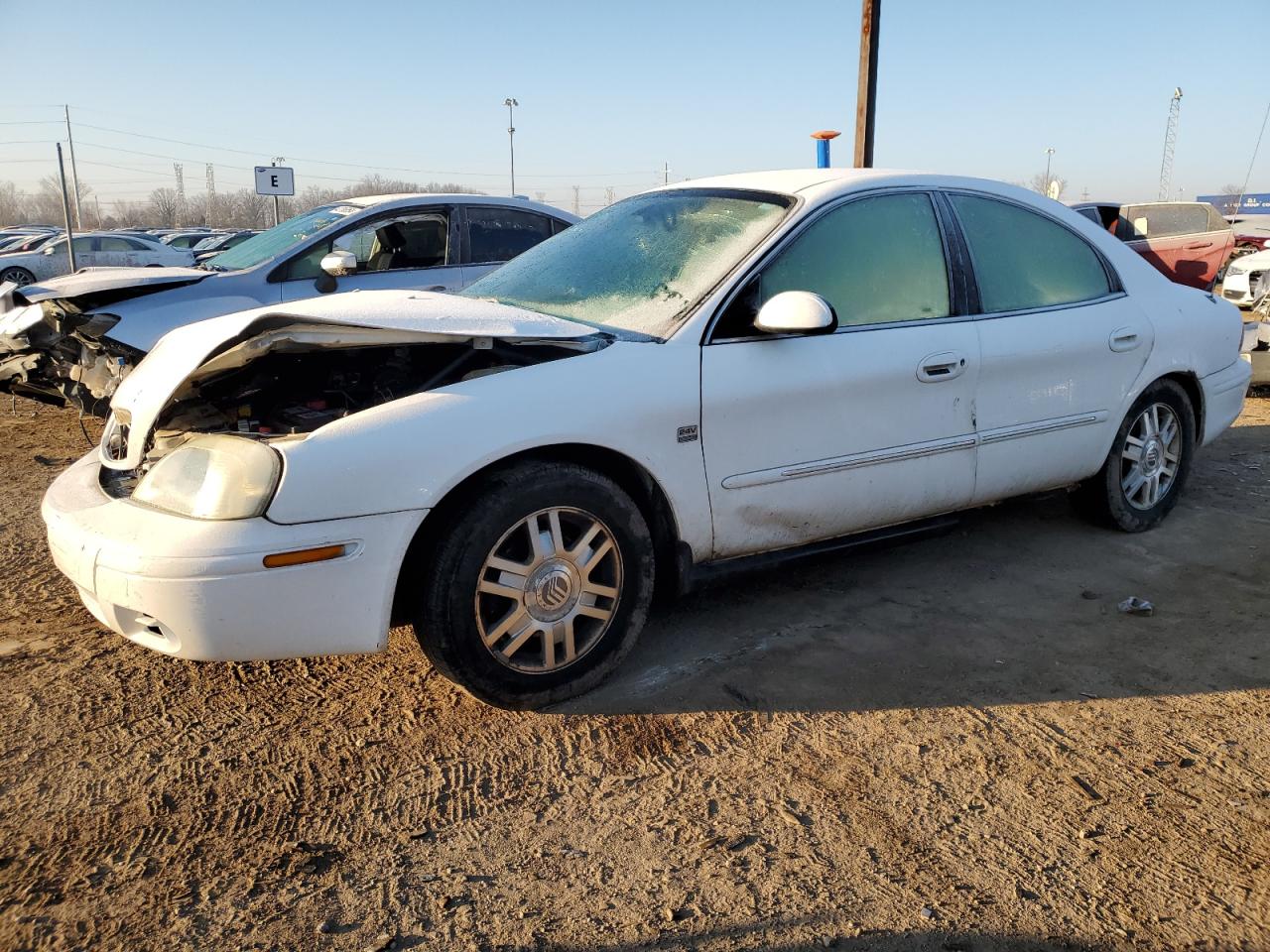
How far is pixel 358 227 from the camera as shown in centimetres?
717

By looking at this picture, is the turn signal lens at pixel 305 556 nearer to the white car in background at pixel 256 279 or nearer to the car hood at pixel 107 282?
the white car in background at pixel 256 279

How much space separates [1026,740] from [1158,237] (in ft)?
42.5

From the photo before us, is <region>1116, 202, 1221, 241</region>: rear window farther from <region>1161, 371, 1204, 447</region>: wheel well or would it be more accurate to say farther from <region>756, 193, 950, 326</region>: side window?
<region>756, 193, 950, 326</region>: side window

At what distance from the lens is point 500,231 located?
7.68 m

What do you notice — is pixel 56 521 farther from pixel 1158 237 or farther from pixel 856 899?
pixel 1158 237

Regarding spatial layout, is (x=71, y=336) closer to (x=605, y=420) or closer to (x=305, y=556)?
(x=305, y=556)

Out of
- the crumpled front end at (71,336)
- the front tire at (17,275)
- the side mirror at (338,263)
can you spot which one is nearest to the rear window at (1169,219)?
the side mirror at (338,263)

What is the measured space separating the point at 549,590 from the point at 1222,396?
3.80 metres

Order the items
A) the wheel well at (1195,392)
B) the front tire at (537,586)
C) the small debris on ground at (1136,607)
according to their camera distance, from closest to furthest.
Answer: the front tire at (537,586), the small debris on ground at (1136,607), the wheel well at (1195,392)

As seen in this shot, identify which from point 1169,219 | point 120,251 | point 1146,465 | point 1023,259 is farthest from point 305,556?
point 120,251

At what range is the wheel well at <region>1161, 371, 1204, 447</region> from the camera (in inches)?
186

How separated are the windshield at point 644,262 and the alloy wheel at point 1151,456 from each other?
217cm

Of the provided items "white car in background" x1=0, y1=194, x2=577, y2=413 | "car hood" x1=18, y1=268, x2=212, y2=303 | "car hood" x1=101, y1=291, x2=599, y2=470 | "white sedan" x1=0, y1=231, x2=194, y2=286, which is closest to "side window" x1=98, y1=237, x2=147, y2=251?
"white sedan" x1=0, y1=231, x2=194, y2=286

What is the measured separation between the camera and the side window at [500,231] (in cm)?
755
